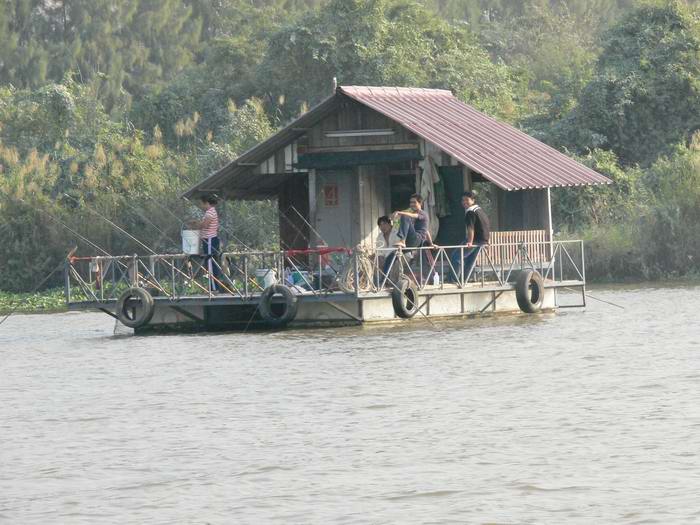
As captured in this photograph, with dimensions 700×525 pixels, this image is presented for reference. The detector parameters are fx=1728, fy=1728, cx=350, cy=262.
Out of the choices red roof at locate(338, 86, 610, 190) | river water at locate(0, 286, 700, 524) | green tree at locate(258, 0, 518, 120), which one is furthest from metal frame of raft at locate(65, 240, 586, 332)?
green tree at locate(258, 0, 518, 120)

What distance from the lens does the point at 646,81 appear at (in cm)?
4225

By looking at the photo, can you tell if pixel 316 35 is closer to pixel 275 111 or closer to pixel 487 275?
pixel 275 111

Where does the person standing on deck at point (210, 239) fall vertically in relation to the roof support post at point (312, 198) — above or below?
below

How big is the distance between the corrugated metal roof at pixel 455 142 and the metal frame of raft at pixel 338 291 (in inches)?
48.0

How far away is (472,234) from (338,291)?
2.33m

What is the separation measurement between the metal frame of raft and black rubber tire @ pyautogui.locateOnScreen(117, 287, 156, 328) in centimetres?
1

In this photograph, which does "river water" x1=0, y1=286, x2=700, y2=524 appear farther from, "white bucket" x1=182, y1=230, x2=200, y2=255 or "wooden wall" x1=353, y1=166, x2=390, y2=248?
"wooden wall" x1=353, y1=166, x2=390, y2=248

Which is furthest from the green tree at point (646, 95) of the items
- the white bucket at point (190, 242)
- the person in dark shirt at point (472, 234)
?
the white bucket at point (190, 242)

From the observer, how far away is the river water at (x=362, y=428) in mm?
11656

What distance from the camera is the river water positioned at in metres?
11.7

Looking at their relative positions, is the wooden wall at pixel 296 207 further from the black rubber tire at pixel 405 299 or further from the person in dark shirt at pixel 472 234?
the black rubber tire at pixel 405 299

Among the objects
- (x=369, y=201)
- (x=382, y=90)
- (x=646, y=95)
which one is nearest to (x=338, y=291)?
(x=369, y=201)

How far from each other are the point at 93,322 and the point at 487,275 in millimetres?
8330

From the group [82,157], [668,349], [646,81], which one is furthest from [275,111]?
[668,349]
